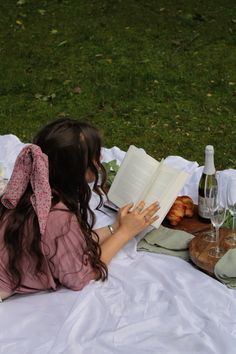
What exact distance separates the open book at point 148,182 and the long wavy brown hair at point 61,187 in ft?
1.01

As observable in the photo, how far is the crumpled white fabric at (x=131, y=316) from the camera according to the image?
2.21m

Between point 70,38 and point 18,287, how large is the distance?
4561 millimetres

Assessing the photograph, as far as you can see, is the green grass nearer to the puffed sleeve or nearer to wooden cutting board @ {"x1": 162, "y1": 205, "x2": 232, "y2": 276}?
wooden cutting board @ {"x1": 162, "y1": 205, "x2": 232, "y2": 276}

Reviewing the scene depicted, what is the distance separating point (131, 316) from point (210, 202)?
65 centimetres

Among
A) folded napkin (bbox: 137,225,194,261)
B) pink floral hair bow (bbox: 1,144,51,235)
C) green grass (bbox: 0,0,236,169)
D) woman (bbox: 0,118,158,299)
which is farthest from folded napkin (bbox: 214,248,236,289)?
green grass (bbox: 0,0,236,169)

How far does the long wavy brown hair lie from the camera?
232 cm

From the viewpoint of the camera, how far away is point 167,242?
9.01ft

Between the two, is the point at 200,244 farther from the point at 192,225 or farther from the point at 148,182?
the point at 148,182

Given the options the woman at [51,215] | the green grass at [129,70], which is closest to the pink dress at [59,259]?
the woman at [51,215]

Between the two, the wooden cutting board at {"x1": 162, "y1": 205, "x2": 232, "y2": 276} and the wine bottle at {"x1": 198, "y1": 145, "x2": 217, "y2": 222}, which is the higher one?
the wine bottle at {"x1": 198, "y1": 145, "x2": 217, "y2": 222}

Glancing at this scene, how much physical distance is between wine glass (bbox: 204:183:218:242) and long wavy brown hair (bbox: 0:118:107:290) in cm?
52

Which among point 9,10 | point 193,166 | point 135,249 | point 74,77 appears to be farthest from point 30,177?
point 9,10

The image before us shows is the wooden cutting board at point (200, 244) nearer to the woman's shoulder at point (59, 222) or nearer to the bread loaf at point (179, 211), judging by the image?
the bread loaf at point (179, 211)

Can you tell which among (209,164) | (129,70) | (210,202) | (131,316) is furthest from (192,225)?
(129,70)
